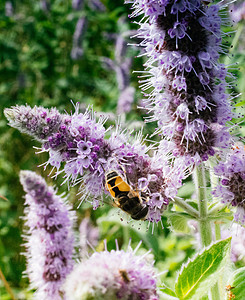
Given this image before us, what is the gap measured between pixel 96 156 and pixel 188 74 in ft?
1.58

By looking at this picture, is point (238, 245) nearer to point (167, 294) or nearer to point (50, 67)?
point (167, 294)

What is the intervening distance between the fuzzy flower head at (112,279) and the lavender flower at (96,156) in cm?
53

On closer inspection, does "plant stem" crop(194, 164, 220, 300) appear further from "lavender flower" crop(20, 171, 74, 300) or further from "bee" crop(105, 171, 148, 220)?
"lavender flower" crop(20, 171, 74, 300)

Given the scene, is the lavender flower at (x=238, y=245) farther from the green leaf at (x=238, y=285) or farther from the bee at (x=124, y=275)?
the bee at (x=124, y=275)

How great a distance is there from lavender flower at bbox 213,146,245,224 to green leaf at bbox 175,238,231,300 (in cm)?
26

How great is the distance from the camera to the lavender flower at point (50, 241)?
1963mm

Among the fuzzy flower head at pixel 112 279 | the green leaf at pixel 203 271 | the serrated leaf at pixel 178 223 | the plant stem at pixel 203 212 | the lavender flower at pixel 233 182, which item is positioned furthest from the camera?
the serrated leaf at pixel 178 223

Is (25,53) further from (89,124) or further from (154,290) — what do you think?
(154,290)

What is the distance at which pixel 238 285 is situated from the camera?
176 cm

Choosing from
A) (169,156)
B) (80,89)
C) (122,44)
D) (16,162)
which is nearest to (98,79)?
(80,89)

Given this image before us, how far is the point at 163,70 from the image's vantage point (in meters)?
1.79

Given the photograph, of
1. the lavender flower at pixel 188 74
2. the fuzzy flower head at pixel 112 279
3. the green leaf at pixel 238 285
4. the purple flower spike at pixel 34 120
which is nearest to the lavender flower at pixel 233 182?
the lavender flower at pixel 188 74

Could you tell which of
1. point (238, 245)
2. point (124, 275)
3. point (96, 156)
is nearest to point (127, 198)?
point (96, 156)

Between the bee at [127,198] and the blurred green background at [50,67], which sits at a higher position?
the bee at [127,198]
